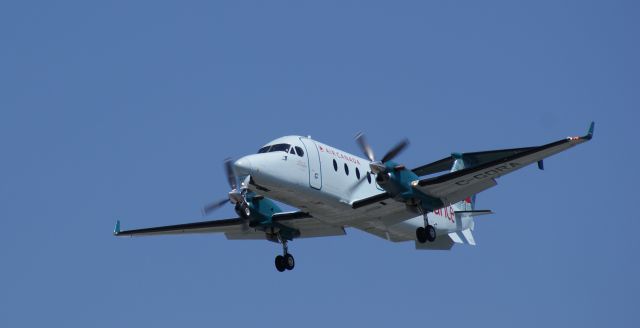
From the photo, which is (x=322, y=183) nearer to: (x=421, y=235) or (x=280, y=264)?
(x=421, y=235)

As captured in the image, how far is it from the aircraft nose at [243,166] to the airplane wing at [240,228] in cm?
447

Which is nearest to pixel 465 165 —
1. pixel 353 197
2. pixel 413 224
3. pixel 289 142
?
pixel 413 224

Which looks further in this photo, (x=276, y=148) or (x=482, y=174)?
(x=482, y=174)

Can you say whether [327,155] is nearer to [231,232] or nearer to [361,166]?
[361,166]

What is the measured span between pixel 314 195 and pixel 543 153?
629 centimetres

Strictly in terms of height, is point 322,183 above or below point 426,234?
above

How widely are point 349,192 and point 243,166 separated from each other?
3.92 metres

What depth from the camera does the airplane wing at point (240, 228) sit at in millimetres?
33312

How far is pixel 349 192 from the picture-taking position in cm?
3109

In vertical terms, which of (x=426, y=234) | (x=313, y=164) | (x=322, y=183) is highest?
(x=313, y=164)

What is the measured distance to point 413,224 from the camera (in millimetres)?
33312

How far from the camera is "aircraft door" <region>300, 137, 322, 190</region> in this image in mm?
30000

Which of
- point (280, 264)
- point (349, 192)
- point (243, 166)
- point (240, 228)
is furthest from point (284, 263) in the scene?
point (243, 166)

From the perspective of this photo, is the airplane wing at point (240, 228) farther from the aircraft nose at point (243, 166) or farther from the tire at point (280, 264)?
the aircraft nose at point (243, 166)
